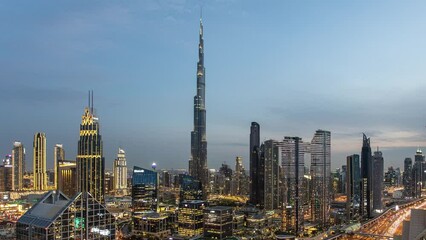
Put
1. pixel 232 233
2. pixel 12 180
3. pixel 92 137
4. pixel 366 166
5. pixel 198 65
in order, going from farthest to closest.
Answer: pixel 198 65 < pixel 12 180 < pixel 366 166 < pixel 92 137 < pixel 232 233

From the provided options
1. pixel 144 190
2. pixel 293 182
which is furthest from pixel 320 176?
pixel 144 190

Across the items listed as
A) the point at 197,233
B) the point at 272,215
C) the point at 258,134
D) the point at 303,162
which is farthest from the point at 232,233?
the point at 258,134

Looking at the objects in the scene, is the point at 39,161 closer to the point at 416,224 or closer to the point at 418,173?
the point at 418,173

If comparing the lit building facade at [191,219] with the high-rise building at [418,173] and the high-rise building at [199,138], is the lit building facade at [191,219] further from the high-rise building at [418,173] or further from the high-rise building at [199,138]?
the high-rise building at [418,173]

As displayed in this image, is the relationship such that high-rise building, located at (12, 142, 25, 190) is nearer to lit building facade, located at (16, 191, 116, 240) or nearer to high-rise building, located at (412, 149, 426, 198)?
lit building facade, located at (16, 191, 116, 240)

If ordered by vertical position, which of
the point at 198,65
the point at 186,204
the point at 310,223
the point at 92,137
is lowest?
the point at 310,223

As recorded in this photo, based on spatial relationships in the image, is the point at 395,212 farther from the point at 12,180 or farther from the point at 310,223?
the point at 12,180
